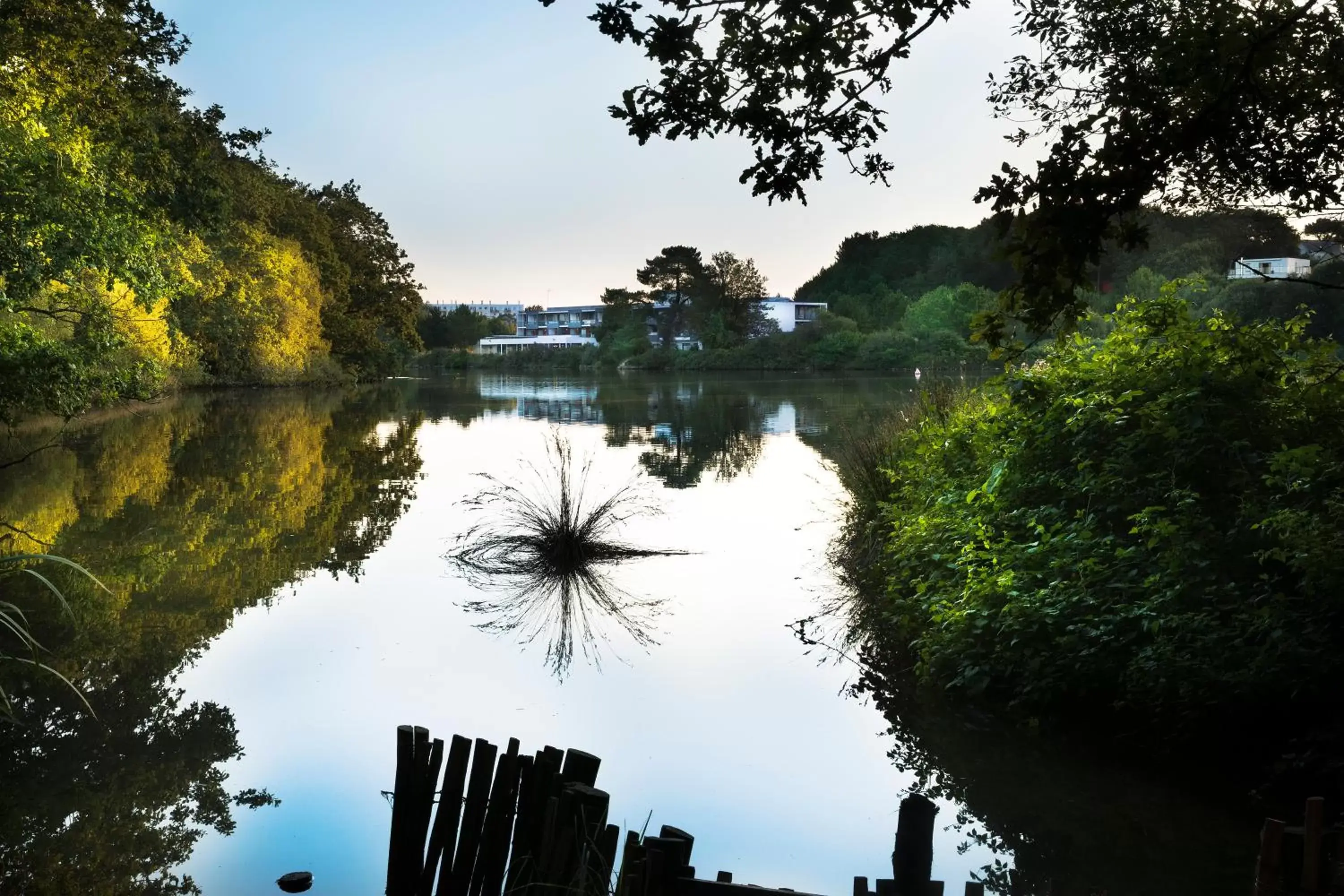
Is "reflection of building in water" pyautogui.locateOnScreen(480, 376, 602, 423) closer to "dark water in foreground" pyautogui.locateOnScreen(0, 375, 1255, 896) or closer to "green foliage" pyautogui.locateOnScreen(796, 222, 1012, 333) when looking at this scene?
"dark water in foreground" pyautogui.locateOnScreen(0, 375, 1255, 896)

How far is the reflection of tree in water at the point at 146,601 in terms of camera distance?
516 cm

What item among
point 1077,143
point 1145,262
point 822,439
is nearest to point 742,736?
point 1077,143

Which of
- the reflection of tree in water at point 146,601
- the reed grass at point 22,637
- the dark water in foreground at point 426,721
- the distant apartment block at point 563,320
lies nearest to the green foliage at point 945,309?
the distant apartment block at point 563,320

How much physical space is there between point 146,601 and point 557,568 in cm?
363

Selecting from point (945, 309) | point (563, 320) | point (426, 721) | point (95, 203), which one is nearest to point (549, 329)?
point (563, 320)

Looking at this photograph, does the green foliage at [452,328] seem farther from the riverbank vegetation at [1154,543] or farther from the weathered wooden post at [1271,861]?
the weathered wooden post at [1271,861]

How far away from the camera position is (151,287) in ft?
71.4

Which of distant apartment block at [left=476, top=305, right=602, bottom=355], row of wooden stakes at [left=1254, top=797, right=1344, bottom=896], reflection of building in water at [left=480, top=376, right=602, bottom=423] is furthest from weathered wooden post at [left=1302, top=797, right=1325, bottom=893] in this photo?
distant apartment block at [left=476, top=305, right=602, bottom=355]

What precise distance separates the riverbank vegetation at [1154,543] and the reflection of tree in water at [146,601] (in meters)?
4.33

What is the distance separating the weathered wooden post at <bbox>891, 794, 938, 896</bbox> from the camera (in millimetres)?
3049

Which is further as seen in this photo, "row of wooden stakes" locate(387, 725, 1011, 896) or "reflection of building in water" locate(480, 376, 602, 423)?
"reflection of building in water" locate(480, 376, 602, 423)

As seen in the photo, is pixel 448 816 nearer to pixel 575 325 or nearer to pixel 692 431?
pixel 692 431

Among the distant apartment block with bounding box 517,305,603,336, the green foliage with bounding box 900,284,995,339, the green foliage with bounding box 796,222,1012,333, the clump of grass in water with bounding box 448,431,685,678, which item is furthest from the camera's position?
the distant apartment block with bounding box 517,305,603,336

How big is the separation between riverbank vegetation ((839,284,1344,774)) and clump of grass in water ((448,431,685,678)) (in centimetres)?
226
